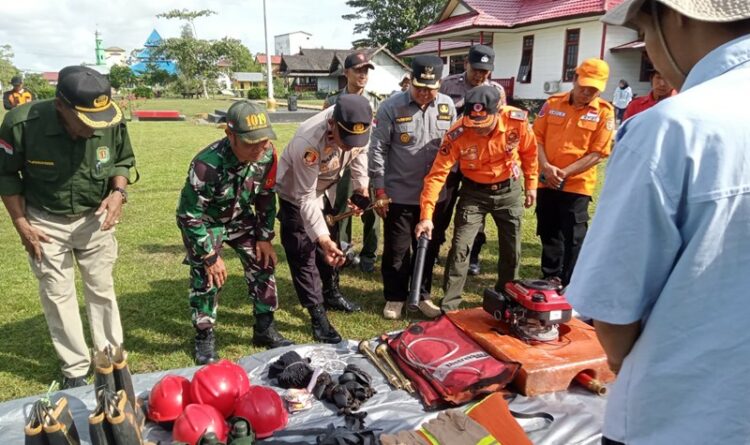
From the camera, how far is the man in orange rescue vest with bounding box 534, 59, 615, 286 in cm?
459

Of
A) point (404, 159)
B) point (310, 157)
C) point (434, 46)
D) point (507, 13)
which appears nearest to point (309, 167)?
point (310, 157)

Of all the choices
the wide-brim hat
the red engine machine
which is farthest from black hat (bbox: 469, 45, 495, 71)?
the wide-brim hat

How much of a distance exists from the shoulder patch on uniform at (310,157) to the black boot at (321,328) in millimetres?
1187

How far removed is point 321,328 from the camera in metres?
4.25

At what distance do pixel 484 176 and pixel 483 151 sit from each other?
0.72 ft

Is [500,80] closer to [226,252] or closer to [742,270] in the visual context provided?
[226,252]

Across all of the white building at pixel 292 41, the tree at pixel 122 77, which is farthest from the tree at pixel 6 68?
the white building at pixel 292 41

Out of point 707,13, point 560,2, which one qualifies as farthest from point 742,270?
point 560,2

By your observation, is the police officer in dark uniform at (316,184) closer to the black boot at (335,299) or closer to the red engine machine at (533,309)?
the black boot at (335,299)

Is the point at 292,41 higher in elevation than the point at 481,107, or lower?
higher

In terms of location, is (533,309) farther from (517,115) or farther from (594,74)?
(594,74)

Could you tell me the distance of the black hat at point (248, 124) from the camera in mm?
3252

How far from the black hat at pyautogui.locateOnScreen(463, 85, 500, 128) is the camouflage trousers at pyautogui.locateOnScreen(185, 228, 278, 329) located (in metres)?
1.90

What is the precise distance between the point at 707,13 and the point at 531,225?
21.6ft
